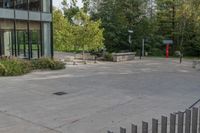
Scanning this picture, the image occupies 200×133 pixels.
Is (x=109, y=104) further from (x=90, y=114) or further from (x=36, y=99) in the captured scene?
(x=36, y=99)

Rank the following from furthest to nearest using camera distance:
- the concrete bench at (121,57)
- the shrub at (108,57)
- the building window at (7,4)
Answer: the shrub at (108,57), the concrete bench at (121,57), the building window at (7,4)

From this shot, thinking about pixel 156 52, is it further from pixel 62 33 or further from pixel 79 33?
pixel 62 33

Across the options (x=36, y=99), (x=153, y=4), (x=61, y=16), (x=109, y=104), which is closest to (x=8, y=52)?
(x=61, y=16)

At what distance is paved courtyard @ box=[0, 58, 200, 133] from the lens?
600 cm

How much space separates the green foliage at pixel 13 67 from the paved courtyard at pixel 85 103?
1395 mm

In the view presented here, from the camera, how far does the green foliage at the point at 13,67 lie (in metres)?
13.4

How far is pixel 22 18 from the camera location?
58.4ft

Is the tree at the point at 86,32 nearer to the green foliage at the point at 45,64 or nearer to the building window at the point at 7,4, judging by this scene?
the building window at the point at 7,4

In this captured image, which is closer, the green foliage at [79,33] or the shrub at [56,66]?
the shrub at [56,66]

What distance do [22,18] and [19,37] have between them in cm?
224

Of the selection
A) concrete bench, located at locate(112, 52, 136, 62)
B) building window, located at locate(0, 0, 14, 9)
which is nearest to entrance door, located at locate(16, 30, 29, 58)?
building window, located at locate(0, 0, 14, 9)

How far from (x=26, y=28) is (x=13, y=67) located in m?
5.22

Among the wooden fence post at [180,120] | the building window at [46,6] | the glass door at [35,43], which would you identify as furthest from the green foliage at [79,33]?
the wooden fence post at [180,120]

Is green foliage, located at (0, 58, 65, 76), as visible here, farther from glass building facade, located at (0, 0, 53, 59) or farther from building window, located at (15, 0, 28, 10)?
building window, located at (15, 0, 28, 10)
